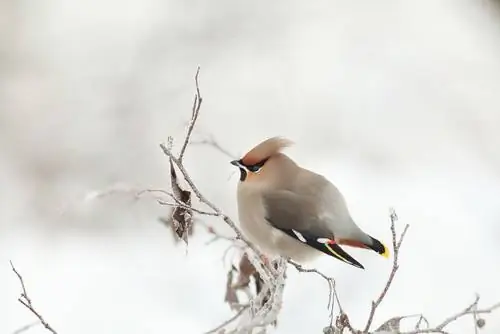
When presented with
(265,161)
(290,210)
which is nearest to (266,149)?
(265,161)

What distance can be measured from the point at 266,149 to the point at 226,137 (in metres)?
2.04

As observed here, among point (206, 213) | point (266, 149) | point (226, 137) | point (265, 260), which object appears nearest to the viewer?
point (206, 213)

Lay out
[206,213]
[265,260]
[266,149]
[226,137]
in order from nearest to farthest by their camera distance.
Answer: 1. [206,213]
2. [266,149]
3. [265,260]
4. [226,137]

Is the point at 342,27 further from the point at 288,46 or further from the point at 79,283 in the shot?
the point at 79,283

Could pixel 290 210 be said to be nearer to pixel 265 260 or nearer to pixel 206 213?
pixel 265 260

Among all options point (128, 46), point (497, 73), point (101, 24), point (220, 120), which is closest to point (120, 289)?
point (220, 120)

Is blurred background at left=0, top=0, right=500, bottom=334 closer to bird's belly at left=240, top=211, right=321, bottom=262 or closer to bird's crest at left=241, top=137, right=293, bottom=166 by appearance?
bird's belly at left=240, top=211, right=321, bottom=262

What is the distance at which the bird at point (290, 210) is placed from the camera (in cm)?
145

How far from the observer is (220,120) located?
3543 mm

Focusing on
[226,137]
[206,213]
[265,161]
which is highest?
[226,137]

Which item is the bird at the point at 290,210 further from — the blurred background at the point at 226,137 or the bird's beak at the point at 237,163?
the blurred background at the point at 226,137

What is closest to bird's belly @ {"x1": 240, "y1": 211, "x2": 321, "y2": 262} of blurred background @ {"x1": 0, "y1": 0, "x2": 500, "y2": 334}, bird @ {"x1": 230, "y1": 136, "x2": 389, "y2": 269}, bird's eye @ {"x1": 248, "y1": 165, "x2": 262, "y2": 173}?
bird @ {"x1": 230, "y1": 136, "x2": 389, "y2": 269}

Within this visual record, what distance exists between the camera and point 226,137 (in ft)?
11.4

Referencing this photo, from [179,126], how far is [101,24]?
89 centimetres
